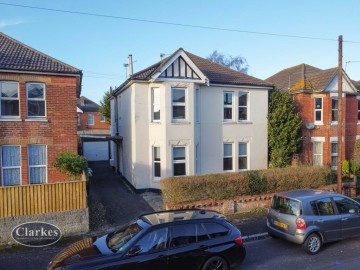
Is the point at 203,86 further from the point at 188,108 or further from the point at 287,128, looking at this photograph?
the point at 287,128

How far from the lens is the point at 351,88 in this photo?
20.6 meters

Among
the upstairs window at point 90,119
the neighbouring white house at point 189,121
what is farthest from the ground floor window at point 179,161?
the upstairs window at point 90,119

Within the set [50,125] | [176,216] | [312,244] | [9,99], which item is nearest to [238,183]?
[312,244]

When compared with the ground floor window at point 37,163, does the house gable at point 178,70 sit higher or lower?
higher

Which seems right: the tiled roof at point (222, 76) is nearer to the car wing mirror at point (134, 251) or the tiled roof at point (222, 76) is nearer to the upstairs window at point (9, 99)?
the upstairs window at point (9, 99)

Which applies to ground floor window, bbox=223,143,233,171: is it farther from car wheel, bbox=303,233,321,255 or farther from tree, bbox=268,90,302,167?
car wheel, bbox=303,233,321,255

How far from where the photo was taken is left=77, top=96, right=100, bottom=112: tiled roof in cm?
5059

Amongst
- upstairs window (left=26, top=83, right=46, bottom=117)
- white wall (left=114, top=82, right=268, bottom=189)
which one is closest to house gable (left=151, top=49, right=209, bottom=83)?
white wall (left=114, top=82, right=268, bottom=189)

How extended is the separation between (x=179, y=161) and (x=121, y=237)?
9.53m

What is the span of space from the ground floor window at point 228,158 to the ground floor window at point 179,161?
311 centimetres

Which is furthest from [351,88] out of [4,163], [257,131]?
[4,163]

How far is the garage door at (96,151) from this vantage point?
3156 cm

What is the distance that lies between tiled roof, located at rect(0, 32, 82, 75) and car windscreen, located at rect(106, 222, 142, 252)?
8666 mm

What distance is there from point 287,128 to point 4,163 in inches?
600
